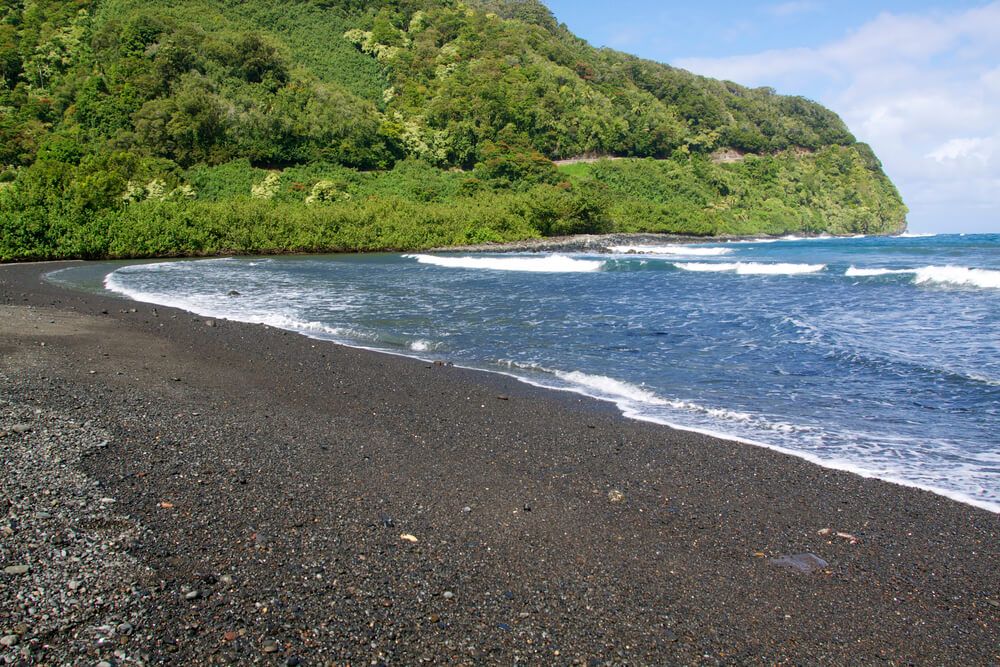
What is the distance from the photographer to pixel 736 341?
1096cm

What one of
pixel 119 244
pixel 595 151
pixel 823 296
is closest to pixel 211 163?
pixel 119 244

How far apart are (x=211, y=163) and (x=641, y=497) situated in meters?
65.8

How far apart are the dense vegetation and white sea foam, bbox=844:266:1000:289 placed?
30719 millimetres

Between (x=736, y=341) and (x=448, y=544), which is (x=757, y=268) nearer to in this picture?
(x=736, y=341)

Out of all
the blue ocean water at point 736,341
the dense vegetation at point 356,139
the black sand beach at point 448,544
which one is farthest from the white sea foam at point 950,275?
the dense vegetation at point 356,139

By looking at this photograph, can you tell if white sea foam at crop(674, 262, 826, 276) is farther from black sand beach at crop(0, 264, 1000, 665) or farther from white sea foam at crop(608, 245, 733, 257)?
black sand beach at crop(0, 264, 1000, 665)

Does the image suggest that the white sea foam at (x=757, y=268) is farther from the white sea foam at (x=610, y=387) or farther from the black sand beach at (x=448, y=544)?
the black sand beach at (x=448, y=544)

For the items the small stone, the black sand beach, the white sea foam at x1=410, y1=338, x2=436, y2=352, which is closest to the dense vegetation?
the white sea foam at x1=410, y1=338, x2=436, y2=352

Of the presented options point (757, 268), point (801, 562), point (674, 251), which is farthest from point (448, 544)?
point (674, 251)

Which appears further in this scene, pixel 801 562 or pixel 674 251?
pixel 674 251

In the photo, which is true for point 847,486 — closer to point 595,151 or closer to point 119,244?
point 119,244

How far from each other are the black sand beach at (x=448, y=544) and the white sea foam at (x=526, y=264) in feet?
85.2

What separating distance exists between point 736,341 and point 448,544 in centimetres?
861

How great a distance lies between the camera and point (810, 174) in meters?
110
